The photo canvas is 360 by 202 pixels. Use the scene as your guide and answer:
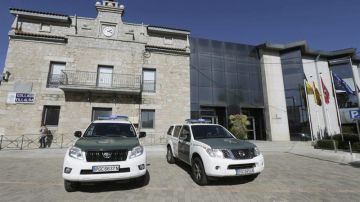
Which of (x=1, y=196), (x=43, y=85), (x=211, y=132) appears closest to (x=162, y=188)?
(x=211, y=132)

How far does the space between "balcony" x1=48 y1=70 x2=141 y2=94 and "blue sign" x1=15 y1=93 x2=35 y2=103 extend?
1428mm

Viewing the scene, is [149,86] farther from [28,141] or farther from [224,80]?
[28,141]

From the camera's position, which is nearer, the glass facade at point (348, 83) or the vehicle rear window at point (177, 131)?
the vehicle rear window at point (177, 131)

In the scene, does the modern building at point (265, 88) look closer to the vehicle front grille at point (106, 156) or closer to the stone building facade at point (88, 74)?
the stone building facade at point (88, 74)

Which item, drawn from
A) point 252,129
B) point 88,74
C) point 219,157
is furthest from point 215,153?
point 252,129

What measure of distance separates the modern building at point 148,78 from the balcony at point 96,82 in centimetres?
7

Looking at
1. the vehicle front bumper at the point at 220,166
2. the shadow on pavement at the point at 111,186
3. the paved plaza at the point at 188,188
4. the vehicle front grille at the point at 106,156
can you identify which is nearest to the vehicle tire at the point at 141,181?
the shadow on pavement at the point at 111,186

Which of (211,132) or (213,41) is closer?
(211,132)

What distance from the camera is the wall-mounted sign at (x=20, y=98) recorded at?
13.6 metres

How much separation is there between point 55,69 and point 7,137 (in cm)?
573

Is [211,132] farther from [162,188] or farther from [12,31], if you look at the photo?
[12,31]

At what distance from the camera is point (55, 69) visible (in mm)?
15094

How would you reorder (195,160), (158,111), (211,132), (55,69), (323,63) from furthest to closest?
(323,63) < (158,111) < (55,69) < (211,132) < (195,160)

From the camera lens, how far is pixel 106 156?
15.3 ft
